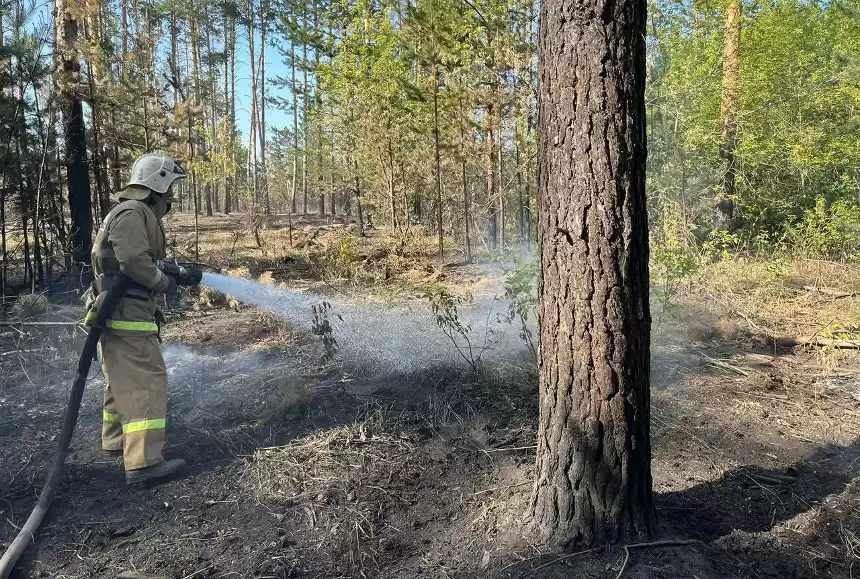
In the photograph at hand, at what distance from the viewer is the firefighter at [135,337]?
11.8 feet

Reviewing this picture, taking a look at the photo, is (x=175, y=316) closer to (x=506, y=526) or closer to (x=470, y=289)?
(x=470, y=289)

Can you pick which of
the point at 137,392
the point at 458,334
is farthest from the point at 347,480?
the point at 458,334

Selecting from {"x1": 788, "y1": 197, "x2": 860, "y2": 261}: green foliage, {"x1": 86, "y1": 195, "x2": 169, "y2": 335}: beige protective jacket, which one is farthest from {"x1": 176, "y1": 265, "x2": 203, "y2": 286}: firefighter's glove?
{"x1": 788, "y1": 197, "x2": 860, "y2": 261}: green foliage

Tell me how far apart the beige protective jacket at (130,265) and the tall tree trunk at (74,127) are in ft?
17.0

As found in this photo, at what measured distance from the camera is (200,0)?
21953mm

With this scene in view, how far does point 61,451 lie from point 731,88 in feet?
44.4

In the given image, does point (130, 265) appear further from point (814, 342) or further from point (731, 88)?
point (731, 88)

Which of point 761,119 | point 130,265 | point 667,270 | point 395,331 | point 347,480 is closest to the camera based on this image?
point 347,480

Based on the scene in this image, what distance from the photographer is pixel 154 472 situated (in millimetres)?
3562

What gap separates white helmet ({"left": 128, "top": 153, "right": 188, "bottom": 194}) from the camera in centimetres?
392

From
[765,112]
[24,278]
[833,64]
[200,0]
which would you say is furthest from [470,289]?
[200,0]

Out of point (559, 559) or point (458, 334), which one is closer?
point (559, 559)

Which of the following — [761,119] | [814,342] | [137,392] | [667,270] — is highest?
[761,119]

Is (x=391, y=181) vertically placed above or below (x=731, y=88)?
below
